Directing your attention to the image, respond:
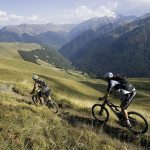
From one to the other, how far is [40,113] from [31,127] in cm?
374

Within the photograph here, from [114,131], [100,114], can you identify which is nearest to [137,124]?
[114,131]

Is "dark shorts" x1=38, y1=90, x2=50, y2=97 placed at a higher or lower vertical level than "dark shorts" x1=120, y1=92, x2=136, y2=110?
lower

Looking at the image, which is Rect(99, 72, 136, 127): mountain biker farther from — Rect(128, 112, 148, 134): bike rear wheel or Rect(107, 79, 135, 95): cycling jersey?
Rect(128, 112, 148, 134): bike rear wheel

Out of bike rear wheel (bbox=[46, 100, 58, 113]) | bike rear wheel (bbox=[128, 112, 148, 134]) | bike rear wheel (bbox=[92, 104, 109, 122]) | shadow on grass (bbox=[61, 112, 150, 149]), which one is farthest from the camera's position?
bike rear wheel (bbox=[46, 100, 58, 113])

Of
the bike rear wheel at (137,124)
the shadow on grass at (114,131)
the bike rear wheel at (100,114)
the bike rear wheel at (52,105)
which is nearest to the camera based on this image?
the shadow on grass at (114,131)

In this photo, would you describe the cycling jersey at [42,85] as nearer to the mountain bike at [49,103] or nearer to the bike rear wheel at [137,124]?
the mountain bike at [49,103]

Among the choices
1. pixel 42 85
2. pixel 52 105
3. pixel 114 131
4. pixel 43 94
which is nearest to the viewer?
pixel 114 131

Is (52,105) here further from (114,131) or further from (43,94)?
(114,131)

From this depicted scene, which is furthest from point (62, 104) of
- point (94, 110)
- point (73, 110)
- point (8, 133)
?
point (8, 133)

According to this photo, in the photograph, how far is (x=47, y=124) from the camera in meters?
13.8

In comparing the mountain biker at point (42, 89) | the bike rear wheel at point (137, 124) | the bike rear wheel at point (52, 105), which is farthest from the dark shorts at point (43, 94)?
the bike rear wheel at point (137, 124)

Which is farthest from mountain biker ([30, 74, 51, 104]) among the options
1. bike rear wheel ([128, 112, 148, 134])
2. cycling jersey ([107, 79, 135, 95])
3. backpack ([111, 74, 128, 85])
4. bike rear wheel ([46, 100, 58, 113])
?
bike rear wheel ([128, 112, 148, 134])

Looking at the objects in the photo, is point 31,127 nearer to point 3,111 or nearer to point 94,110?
point 3,111

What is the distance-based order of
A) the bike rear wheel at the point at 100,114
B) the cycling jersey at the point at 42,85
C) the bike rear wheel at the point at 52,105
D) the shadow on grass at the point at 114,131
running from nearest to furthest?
the shadow on grass at the point at 114,131 → the bike rear wheel at the point at 100,114 → the bike rear wheel at the point at 52,105 → the cycling jersey at the point at 42,85
